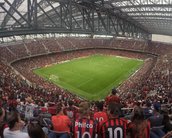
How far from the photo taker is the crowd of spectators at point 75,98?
6113mm

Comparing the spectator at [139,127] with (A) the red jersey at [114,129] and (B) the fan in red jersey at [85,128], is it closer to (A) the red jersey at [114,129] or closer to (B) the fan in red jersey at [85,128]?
(A) the red jersey at [114,129]

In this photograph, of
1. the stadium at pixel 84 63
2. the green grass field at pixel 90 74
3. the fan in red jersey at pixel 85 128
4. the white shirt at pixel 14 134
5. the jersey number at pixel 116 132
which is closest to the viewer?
the white shirt at pixel 14 134

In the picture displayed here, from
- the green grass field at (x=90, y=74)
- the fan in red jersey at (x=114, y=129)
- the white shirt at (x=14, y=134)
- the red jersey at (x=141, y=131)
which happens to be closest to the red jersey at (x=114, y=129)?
the fan in red jersey at (x=114, y=129)

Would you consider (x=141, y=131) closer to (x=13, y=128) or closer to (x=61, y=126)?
(x=61, y=126)

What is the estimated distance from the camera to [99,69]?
6116 centimetres

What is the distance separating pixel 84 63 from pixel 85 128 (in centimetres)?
6127

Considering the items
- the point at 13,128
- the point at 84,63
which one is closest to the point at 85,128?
the point at 13,128

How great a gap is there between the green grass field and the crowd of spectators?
118 inches

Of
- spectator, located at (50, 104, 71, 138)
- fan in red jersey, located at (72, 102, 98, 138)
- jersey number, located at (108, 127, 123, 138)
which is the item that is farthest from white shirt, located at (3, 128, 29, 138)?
jersey number, located at (108, 127, 123, 138)

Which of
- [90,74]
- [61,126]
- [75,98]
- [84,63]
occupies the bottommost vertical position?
[90,74]

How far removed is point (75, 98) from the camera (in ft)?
103

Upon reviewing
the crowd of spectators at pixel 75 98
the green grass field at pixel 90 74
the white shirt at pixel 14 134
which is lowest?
the green grass field at pixel 90 74

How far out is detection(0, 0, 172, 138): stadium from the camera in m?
8.31

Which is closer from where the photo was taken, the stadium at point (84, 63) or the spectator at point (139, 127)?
the spectator at point (139, 127)
